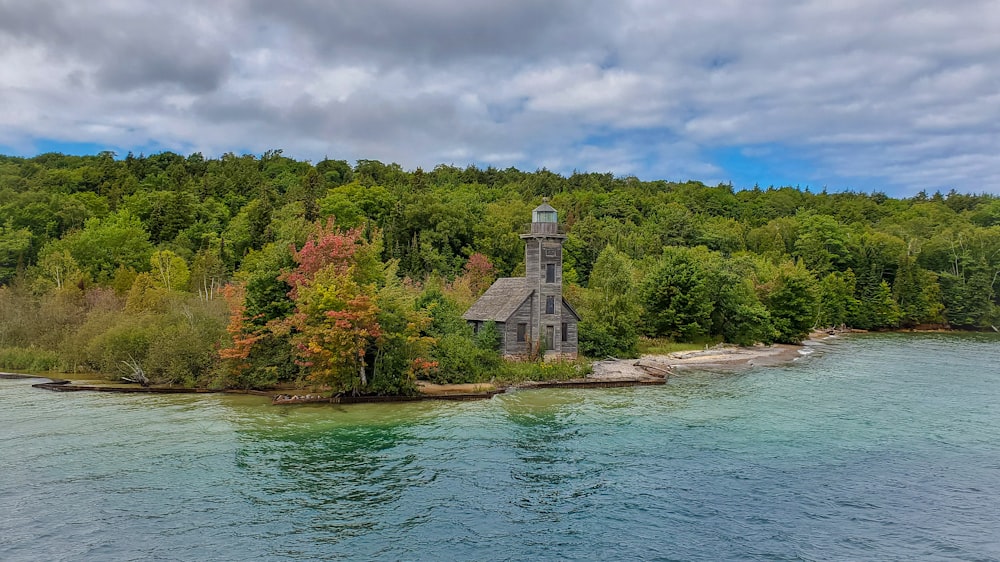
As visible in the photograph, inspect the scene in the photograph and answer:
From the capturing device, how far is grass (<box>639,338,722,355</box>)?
49.4 m

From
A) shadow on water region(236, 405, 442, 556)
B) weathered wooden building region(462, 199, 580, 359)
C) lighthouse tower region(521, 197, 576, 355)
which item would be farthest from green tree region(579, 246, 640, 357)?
shadow on water region(236, 405, 442, 556)

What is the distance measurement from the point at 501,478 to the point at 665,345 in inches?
1355

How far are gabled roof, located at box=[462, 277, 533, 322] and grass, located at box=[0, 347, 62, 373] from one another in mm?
26906

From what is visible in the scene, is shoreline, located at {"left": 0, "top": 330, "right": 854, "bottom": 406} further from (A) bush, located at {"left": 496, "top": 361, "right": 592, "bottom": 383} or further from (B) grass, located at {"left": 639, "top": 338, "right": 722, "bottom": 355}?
(B) grass, located at {"left": 639, "top": 338, "right": 722, "bottom": 355}

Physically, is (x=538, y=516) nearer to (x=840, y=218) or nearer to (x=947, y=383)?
(x=947, y=383)

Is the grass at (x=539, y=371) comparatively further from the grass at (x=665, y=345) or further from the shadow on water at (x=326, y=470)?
the grass at (x=665, y=345)

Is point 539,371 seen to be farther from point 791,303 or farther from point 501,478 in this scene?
point 791,303

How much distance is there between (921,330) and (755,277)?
111ft

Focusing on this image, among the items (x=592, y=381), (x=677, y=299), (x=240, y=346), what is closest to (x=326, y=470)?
(x=240, y=346)

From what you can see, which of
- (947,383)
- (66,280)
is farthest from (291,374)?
(947,383)

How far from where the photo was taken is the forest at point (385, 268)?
Result: 1307 inches

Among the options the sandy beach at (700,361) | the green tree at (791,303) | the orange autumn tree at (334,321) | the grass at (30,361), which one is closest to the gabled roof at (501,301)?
the sandy beach at (700,361)

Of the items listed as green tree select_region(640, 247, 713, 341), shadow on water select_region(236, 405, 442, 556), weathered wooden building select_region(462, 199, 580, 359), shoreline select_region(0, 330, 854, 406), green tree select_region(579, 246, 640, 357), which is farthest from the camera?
green tree select_region(640, 247, 713, 341)

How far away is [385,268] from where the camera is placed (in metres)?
43.5
